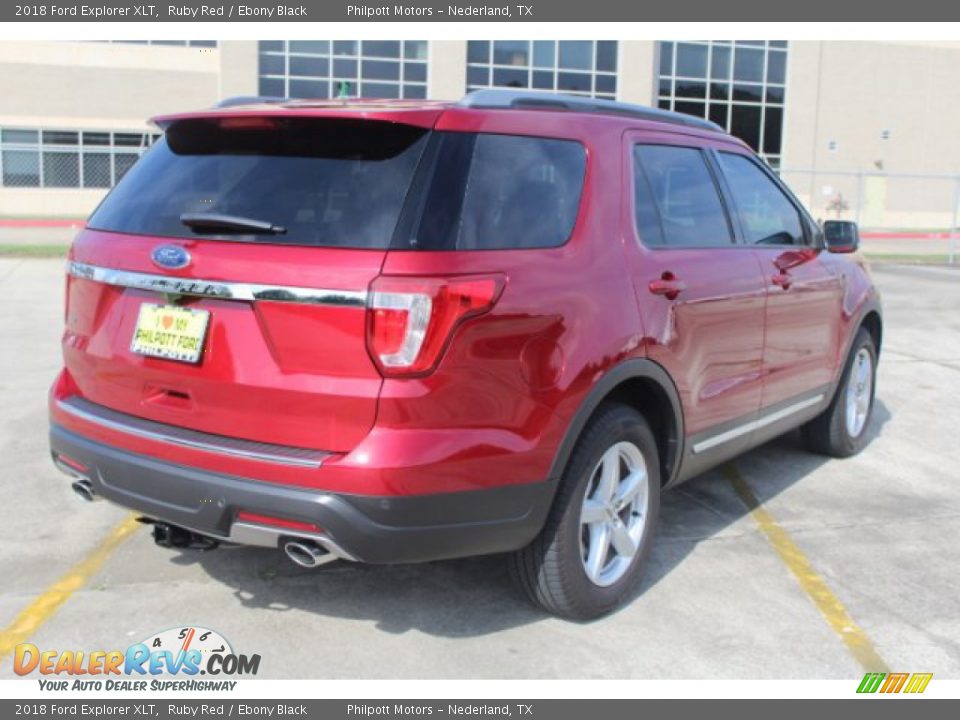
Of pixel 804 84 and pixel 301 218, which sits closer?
pixel 301 218

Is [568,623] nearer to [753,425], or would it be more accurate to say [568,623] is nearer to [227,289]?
[753,425]

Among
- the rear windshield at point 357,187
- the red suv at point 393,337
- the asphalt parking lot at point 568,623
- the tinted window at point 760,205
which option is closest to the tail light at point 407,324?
the red suv at point 393,337

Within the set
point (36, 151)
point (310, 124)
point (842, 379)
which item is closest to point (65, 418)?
point (310, 124)

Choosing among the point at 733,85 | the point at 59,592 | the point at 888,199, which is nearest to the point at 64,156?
the point at 733,85

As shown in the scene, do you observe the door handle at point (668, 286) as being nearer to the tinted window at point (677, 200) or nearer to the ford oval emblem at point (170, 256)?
the tinted window at point (677, 200)

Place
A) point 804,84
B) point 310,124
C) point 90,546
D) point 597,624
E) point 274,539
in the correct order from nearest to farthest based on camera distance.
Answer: point 274,539 < point 310,124 < point 597,624 < point 90,546 < point 804,84

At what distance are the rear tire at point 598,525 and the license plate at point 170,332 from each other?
4.48 feet

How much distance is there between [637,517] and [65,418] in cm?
228

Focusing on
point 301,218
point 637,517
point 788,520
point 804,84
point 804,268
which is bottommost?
point 788,520

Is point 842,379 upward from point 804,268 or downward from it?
downward

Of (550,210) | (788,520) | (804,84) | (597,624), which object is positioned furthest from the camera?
(804,84)

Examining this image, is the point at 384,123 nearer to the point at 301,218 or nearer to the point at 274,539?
the point at 301,218

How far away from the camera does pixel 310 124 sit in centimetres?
325

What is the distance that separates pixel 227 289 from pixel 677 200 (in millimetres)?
2089
